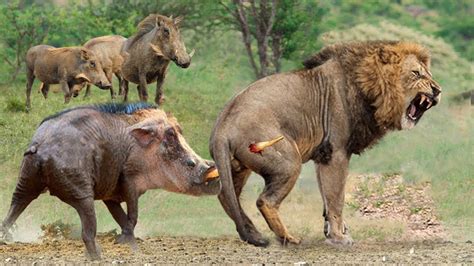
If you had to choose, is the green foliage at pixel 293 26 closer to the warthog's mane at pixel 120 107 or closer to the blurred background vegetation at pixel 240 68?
the blurred background vegetation at pixel 240 68

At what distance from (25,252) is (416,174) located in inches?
248

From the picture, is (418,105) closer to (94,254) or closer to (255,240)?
(255,240)

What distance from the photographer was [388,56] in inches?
506

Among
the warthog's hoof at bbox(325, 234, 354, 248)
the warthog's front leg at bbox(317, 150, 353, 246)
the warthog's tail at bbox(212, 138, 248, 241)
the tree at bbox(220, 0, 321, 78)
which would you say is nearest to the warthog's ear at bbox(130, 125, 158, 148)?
the warthog's tail at bbox(212, 138, 248, 241)

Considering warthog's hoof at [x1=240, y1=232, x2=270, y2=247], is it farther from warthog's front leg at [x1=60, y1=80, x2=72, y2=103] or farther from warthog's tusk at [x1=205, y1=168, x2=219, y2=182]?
warthog's front leg at [x1=60, y1=80, x2=72, y2=103]

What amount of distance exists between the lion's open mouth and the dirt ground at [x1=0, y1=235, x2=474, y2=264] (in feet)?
3.57

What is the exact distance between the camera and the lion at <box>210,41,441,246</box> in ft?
39.1

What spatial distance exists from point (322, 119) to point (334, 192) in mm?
613

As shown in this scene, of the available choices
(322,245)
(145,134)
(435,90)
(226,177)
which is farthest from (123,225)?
(435,90)

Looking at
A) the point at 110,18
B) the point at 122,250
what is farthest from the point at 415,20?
the point at 122,250

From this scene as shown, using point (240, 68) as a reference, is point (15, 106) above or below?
above

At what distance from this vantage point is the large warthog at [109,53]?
2158cm

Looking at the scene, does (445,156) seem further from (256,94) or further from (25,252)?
(25,252)

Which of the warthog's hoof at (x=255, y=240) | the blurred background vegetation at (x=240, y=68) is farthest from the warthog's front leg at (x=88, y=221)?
the blurred background vegetation at (x=240, y=68)
